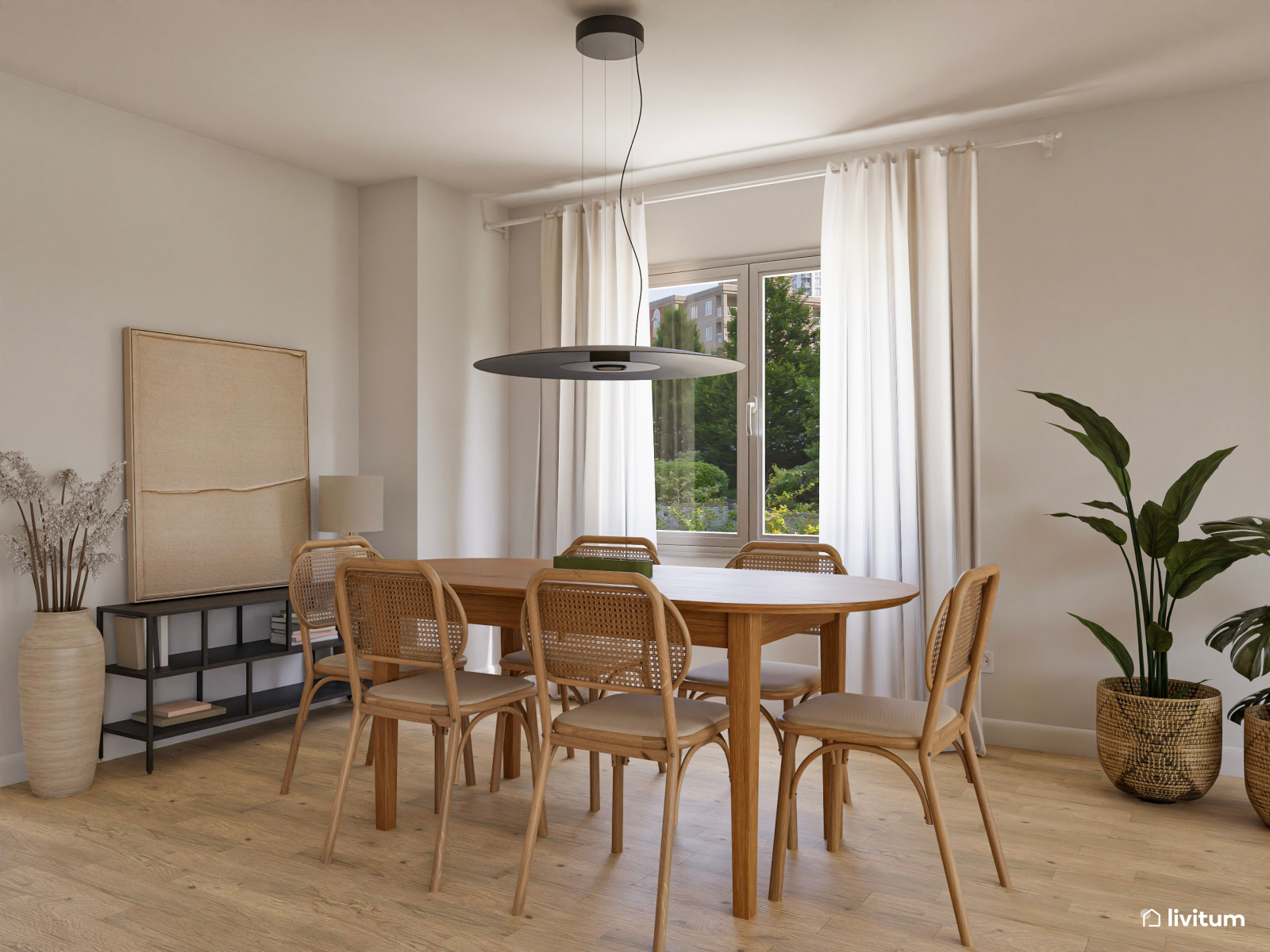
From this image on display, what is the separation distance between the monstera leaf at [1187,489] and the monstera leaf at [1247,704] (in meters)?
0.67

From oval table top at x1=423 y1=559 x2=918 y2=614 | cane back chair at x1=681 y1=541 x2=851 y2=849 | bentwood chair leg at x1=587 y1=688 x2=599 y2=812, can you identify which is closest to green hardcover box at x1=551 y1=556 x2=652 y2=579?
oval table top at x1=423 y1=559 x2=918 y2=614

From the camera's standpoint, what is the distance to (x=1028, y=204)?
4.02 metres

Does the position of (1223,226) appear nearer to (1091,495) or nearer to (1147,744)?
(1091,495)

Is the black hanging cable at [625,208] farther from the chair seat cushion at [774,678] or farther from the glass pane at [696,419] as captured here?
the chair seat cushion at [774,678]

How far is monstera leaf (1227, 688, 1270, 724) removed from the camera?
10.6 ft

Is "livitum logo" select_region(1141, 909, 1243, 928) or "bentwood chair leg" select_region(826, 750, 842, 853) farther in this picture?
"bentwood chair leg" select_region(826, 750, 842, 853)

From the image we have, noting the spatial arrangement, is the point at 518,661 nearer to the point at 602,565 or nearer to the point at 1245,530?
the point at 602,565

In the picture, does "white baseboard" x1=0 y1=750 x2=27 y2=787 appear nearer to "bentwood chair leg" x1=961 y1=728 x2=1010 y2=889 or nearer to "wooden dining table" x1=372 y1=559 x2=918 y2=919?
"wooden dining table" x1=372 y1=559 x2=918 y2=919

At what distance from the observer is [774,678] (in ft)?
10.0

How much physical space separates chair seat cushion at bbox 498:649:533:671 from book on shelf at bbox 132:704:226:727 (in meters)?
1.35

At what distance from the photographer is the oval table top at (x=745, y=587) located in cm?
242

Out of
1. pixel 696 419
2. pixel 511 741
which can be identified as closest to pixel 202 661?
pixel 511 741

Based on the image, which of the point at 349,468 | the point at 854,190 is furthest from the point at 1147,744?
the point at 349,468

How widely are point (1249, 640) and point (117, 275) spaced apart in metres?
4.61
